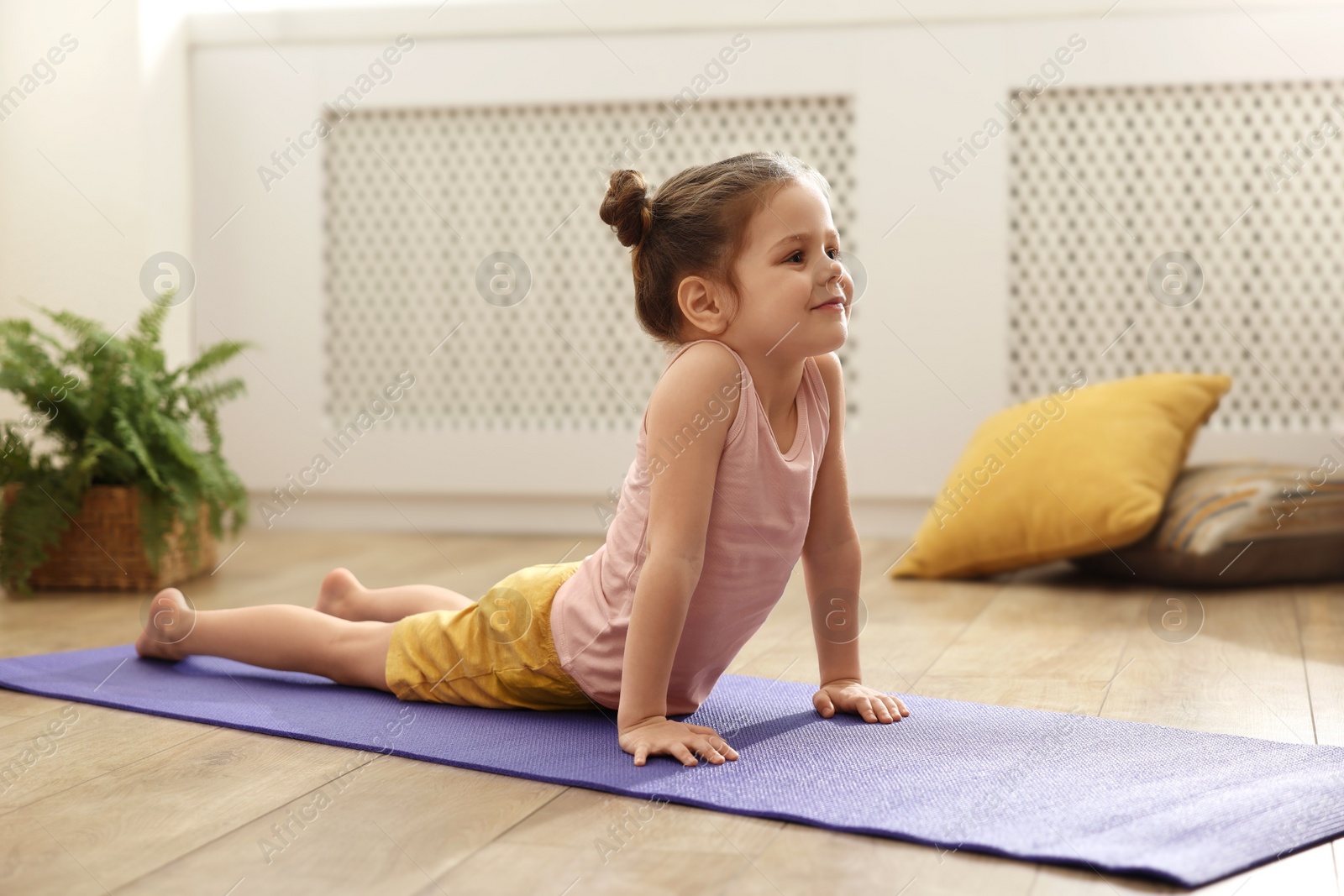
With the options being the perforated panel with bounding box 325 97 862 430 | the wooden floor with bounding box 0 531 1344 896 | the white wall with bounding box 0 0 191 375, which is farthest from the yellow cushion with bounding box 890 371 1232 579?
the white wall with bounding box 0 0 191 375

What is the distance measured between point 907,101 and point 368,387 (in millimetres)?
1311

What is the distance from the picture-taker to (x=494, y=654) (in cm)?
124

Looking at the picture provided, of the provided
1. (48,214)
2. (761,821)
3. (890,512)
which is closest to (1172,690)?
(761,821)

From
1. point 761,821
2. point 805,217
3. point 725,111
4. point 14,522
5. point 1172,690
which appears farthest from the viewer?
point 725,111

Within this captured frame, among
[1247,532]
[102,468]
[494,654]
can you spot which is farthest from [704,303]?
[102,468]

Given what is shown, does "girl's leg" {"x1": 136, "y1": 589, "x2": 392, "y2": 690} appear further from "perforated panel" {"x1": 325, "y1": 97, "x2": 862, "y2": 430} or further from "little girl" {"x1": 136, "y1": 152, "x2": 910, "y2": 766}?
"perforated panel" {"x1": 325, "y1": 97, "x2": 862, "y2": 430}

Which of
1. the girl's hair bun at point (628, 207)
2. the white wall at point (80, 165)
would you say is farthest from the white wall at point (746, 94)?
the girl's hair bun at point (628, 207)

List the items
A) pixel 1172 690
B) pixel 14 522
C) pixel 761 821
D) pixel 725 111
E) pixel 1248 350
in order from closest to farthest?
pixel 761 821 < pixel 1172 690 < pixel 14 522 < pixel 1248 350 < pixel 725 111

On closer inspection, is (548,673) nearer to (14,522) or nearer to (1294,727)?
(1294,727)

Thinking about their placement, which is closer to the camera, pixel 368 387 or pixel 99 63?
pixel 99 63

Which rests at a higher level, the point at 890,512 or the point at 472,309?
the point at 472,309

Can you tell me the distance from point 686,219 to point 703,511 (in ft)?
0.90

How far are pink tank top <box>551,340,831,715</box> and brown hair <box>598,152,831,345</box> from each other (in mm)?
54

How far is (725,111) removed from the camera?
2.63 meters
